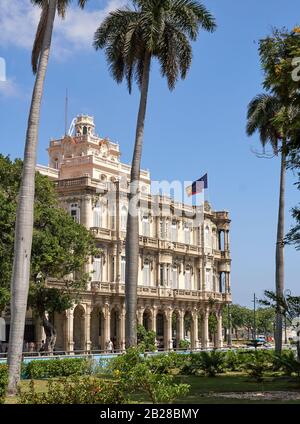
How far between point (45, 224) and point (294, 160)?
2408cm

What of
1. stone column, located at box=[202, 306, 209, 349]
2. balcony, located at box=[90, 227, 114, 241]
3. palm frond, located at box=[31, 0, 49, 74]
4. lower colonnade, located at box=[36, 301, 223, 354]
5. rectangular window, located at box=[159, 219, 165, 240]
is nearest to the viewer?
palm frond, located at box=[31, 0, 49, 74]

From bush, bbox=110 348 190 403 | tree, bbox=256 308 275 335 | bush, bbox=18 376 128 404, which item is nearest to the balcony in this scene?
bush, bbox=110 348 190 403

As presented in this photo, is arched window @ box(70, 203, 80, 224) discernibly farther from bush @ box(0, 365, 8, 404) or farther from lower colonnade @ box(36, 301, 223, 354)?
bush @ box(0, 365, 8, 404)

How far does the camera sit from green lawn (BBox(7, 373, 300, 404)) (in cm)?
1817

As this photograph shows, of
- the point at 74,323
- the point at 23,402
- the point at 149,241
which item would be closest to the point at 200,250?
the point at 149,241

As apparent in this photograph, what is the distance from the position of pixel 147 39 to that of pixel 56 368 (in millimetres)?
14791

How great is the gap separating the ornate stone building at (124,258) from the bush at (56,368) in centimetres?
2415

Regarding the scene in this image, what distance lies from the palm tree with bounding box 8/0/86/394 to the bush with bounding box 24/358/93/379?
7.27 metres

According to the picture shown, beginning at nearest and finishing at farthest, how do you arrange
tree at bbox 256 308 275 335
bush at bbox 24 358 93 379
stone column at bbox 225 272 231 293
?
bush at bbox 24 358 93 379 < stone column at bbox 225 272 231 293 < tree at bbox 256 308 275 335

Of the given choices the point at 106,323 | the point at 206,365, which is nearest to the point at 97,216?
the point at 106,323

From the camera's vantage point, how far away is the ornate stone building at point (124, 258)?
181ft

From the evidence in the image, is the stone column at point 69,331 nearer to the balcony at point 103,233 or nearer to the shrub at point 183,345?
the balcony at point 103,233
